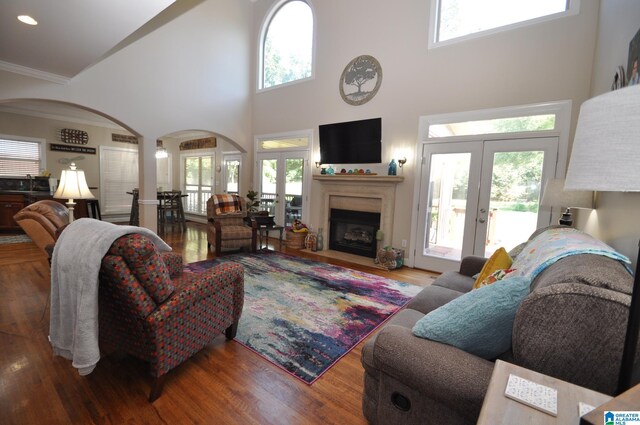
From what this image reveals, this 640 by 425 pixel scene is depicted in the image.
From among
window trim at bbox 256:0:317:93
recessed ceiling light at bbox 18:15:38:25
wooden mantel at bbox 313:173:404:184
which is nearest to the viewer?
recessed ceiling light at bbox 18:15:38:25

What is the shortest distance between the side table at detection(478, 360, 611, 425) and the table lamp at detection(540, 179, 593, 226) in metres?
2.40

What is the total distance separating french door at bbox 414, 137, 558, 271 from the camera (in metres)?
3.76

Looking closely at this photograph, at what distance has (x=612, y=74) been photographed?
97.3 inches

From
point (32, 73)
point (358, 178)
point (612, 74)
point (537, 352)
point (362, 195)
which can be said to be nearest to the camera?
point (537, 352)

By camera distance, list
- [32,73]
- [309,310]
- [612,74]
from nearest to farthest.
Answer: [612,74], [309,310], [32,73]

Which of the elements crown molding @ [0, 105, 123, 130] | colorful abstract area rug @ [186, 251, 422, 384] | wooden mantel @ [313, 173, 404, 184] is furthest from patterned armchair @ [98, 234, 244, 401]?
crown molding @ [0, 105, 123, 130]

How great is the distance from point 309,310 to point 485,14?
459cm

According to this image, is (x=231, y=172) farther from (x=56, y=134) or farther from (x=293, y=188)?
(x=56, y=134)

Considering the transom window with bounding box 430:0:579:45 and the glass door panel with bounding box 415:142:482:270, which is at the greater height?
the transom window with bounding box 430:0:579:45

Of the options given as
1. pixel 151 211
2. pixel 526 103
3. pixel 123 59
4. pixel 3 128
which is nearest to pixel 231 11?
pixel 123 59

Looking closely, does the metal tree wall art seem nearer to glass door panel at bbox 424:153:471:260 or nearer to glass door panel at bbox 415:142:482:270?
glass door panel at bbox 415:142:482:270

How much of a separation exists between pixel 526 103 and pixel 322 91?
338cm

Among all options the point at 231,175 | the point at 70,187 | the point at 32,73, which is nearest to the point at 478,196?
the point at 70,187

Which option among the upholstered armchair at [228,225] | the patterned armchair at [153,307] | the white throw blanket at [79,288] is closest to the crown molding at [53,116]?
the upholstered armchair at [228,225]
